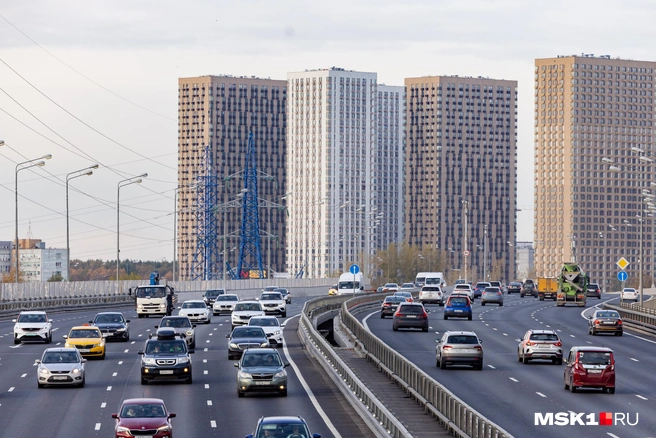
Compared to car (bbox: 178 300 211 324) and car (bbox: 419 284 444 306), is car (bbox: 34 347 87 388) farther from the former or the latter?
car (bbox: 419 284 444 306)

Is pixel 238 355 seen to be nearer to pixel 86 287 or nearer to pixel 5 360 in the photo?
pixel 5 360

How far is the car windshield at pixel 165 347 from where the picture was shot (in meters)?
42.4

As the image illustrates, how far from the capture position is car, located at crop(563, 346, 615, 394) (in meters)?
39.8

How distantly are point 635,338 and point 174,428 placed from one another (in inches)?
1640

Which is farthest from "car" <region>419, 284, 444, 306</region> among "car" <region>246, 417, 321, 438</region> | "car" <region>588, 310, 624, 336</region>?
"car" <region>246, 417, 321, 438</region>

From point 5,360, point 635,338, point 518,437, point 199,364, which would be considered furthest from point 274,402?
point 635,338

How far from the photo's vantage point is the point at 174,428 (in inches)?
1247

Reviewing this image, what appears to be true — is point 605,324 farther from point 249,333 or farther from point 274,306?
point 249,333

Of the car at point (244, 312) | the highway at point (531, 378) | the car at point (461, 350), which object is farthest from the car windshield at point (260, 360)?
the car at point (244, 312)

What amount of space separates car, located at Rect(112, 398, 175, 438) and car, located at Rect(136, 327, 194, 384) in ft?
45.8

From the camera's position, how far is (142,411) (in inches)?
1091

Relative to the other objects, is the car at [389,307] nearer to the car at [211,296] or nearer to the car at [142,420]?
the car at [211,296]

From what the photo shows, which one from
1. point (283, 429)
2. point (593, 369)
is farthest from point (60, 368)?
point (283, 429)

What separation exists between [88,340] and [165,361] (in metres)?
9.72
